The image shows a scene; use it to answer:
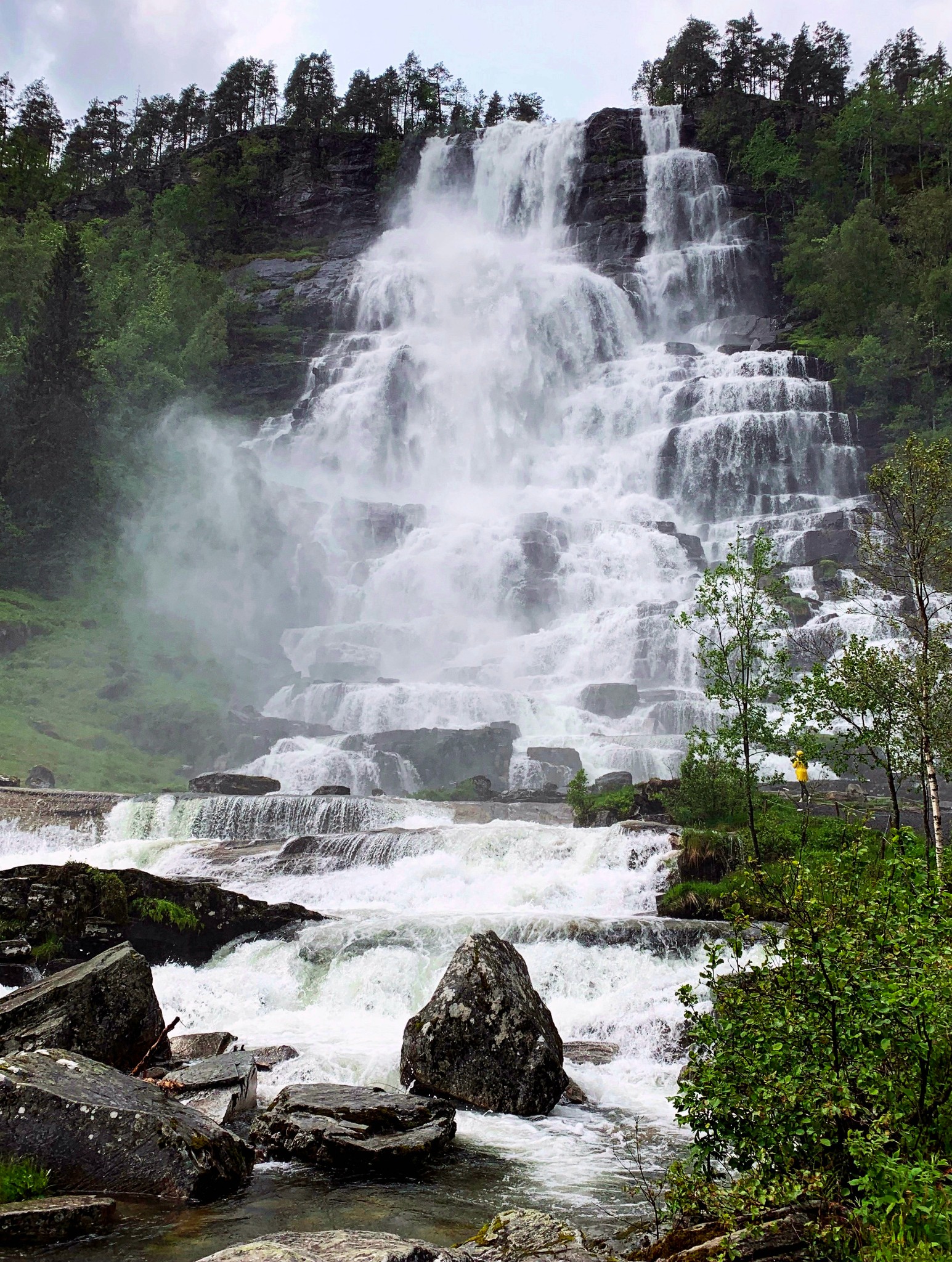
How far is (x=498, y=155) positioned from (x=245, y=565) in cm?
4595

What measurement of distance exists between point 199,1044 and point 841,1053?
883 cm

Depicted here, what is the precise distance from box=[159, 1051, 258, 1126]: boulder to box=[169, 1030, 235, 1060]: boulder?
122 centimetres

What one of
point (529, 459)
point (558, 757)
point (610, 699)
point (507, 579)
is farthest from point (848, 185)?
point (558, 757)

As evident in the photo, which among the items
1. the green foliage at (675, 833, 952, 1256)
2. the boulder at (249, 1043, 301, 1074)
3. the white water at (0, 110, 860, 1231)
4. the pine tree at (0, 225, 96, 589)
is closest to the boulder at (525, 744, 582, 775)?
the white water at (0, 110, 860, 1231)

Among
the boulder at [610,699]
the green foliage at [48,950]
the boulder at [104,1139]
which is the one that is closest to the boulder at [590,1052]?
the boulder at [104,1139]

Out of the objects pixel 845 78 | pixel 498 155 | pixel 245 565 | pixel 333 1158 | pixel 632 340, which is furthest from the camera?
pixel 845 78

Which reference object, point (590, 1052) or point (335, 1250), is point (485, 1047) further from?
point (335, 1250)

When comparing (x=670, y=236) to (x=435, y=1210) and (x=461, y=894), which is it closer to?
(x=461, y=894)

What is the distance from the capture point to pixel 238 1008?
13.6 m

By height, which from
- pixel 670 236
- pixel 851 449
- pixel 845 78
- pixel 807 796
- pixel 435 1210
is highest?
pixel 845 78

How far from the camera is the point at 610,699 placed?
1452 inches

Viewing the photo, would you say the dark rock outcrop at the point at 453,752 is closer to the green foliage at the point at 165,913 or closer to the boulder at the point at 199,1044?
the green foliage at the point at 165,913

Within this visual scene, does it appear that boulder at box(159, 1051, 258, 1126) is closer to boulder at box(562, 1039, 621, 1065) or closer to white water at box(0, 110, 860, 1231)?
white water at box(0, 110, 860, 1231)

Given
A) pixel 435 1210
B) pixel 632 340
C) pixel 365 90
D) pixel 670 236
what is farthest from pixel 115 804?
pixel 365 90
